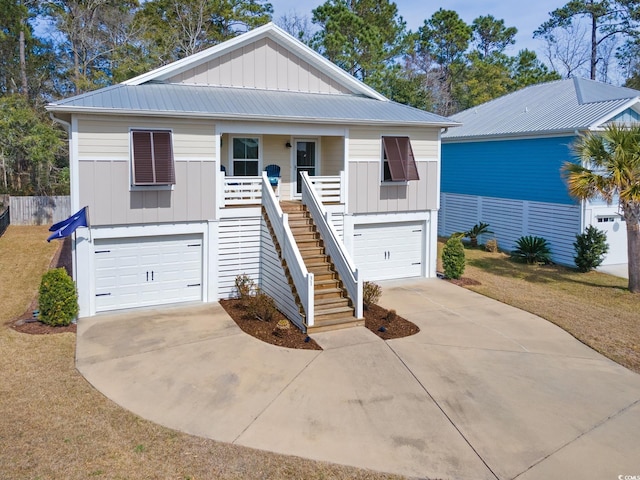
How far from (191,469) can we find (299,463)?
1342 millimetres

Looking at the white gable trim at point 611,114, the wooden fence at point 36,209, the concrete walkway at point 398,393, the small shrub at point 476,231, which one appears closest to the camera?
the concrete walkway at point 398,393

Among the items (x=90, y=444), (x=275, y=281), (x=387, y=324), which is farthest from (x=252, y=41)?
(x=90, y=444)

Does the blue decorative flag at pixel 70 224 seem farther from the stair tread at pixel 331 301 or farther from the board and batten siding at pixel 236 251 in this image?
the stair tread at pixel 331 301

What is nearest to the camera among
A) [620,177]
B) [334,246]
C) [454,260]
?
[334,246]

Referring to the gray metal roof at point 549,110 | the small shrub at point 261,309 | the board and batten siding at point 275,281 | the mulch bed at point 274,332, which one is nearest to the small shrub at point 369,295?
the board and batten siding at point 275,281

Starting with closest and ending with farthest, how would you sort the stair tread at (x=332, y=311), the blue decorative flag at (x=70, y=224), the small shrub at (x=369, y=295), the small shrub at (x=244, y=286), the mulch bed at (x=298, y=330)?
the mulch bed at (x=298, y=330) < the stair tread at (x=332, y=311) < the blue decorative flag at (x=70, y=224) < the small shrub at (x=369, y=295) < the small shrub at (x=244, y=286)

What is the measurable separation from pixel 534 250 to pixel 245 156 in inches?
443

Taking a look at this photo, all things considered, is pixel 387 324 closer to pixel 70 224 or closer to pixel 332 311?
pixel 332 311

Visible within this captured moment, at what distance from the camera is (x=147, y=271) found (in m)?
13.9

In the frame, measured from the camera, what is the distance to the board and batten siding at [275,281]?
41.4ft

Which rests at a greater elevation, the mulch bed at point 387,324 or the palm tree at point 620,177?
the palm tree at point 620,177

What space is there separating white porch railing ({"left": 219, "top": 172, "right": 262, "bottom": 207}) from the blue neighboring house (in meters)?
11.2

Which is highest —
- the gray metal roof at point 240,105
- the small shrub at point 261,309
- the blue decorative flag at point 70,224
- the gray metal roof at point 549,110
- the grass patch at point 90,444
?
the gray metal roof at point 549,110

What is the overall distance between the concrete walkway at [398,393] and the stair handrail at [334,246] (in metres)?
0.97
